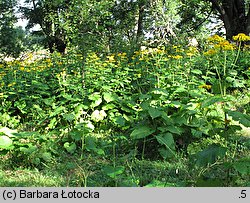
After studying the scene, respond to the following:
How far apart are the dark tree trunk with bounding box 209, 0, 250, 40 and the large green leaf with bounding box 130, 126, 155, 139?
22.1ft

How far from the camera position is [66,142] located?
377cm

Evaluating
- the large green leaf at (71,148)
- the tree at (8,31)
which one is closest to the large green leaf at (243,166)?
the large green leaf at (71,148)

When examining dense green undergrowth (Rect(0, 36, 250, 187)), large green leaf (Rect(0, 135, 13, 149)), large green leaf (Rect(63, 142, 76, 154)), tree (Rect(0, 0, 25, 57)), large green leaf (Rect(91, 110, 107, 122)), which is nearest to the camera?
dense green undergrowth (Rect(0, 36, 250, 187))

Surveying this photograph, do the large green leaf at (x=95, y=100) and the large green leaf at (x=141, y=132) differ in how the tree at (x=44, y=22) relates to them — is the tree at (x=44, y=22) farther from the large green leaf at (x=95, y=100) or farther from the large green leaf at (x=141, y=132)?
the large green leaf at (x=141, y=132)

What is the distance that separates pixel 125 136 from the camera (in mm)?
4027

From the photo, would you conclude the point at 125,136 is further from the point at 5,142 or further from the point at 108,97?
the point at 5,142

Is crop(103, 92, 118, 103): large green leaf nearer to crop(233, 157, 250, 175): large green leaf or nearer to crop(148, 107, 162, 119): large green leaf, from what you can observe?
crop(148, 107, 162, 119): large green leaf

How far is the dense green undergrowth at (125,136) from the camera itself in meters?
2.72

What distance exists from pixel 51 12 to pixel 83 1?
5.16 metres

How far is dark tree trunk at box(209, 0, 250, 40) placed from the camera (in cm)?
924

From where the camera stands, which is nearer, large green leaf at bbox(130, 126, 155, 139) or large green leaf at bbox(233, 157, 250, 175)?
large green leaf at bbox(233, 157, 250, 175)

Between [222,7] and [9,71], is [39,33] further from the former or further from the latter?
[9,71]

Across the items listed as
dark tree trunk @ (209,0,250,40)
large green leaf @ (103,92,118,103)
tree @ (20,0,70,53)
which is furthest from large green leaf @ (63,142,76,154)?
tree @ (20,0,70,53)

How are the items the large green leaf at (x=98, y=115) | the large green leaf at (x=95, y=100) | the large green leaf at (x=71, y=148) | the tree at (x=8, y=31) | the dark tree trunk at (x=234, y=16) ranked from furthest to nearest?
1. the tree at (x=8, y=31)
2. the dark tree trunk at (x=234, y=16)
3. the large green leaf at (x=95, y=100)
4. the large green leaf at (x=98, y=115)
5. the large green leaf at (x=71, y=148)
